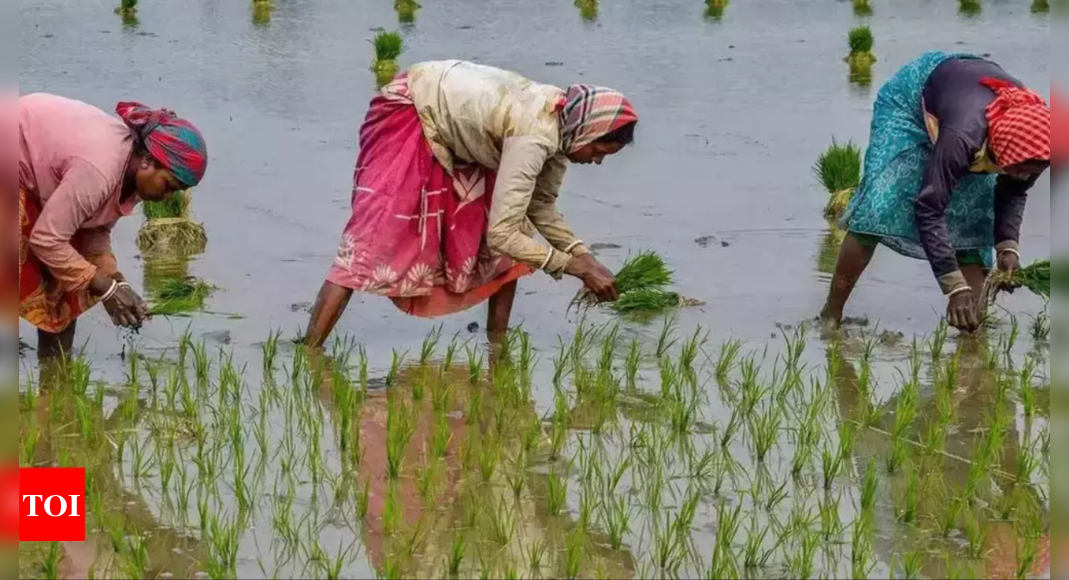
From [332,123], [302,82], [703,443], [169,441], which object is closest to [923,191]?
[703,443]

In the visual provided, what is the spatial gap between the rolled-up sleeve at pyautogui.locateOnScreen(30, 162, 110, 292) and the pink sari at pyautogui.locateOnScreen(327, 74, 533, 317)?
93 cm

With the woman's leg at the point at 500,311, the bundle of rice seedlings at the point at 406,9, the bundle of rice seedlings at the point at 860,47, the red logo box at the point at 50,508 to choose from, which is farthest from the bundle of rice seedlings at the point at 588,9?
the red logo box at the point at 50,508

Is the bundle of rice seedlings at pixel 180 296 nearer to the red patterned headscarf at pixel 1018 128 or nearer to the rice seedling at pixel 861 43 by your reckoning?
the red patterned headscarf at pixel 1018 128

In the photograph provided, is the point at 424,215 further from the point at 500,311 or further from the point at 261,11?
the point at 261,11

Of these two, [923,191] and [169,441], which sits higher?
[923,191]

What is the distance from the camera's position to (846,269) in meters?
6.32

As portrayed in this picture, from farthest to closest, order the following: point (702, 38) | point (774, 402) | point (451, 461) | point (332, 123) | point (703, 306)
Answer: point (702, 38), point (332, 123), point (703, 306), point (774, 402), point (451, 461)

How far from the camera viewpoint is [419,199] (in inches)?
229

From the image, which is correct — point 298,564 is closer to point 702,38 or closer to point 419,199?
point 419,199

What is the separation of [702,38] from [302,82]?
4.12 meters

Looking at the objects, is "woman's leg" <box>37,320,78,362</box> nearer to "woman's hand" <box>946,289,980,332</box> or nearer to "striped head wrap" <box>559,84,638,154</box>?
"striped head wrap" <box>559,84,638,154</box>

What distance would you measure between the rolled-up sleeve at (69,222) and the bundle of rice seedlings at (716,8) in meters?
11.9

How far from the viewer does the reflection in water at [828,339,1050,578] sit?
169 inches

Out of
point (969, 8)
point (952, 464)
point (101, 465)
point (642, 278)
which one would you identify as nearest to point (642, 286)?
point (642, 278)
